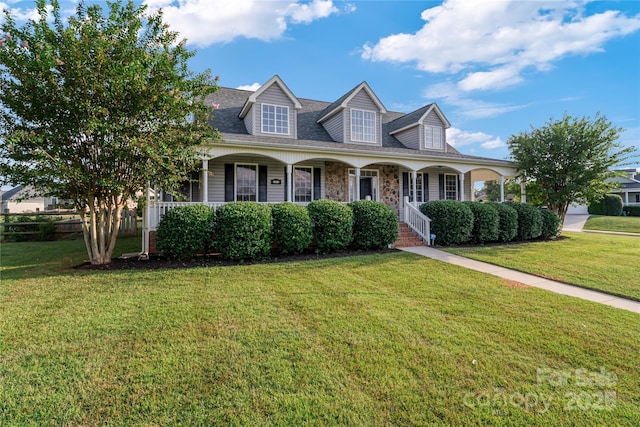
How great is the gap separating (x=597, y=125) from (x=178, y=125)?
17.8m

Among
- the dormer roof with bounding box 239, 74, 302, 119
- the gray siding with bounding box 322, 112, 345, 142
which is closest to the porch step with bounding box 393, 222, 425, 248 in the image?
the gray siding with bounding box 322, 112, 345, 142

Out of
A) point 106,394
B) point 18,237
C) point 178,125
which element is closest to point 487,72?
point 178,125

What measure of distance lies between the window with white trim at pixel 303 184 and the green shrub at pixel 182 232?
5.90 meters

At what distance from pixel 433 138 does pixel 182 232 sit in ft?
44.7

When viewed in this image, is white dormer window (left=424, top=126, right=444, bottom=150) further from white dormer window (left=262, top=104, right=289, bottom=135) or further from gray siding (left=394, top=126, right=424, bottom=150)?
white dormer window (left=262, top=104, right=289, bottom=135)

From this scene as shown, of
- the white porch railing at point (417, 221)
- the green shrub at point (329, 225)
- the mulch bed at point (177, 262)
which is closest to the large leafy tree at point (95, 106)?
the mulch bed at point (177, 262)

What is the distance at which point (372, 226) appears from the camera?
966 centimetres

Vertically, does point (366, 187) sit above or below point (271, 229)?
above

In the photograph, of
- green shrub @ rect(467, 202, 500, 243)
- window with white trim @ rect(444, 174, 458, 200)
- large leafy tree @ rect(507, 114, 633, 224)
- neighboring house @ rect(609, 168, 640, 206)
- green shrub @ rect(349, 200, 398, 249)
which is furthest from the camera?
neighboring house @ rect(609, 168, 640, 206)

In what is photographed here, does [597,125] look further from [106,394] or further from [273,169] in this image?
[106,394]

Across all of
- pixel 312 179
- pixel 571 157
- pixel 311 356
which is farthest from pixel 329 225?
pixel 571 157

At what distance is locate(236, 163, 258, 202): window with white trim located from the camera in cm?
1245

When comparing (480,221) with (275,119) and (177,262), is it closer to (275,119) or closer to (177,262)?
(275,119)

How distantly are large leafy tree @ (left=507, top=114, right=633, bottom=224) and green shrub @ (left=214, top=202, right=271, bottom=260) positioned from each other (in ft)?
45.6
